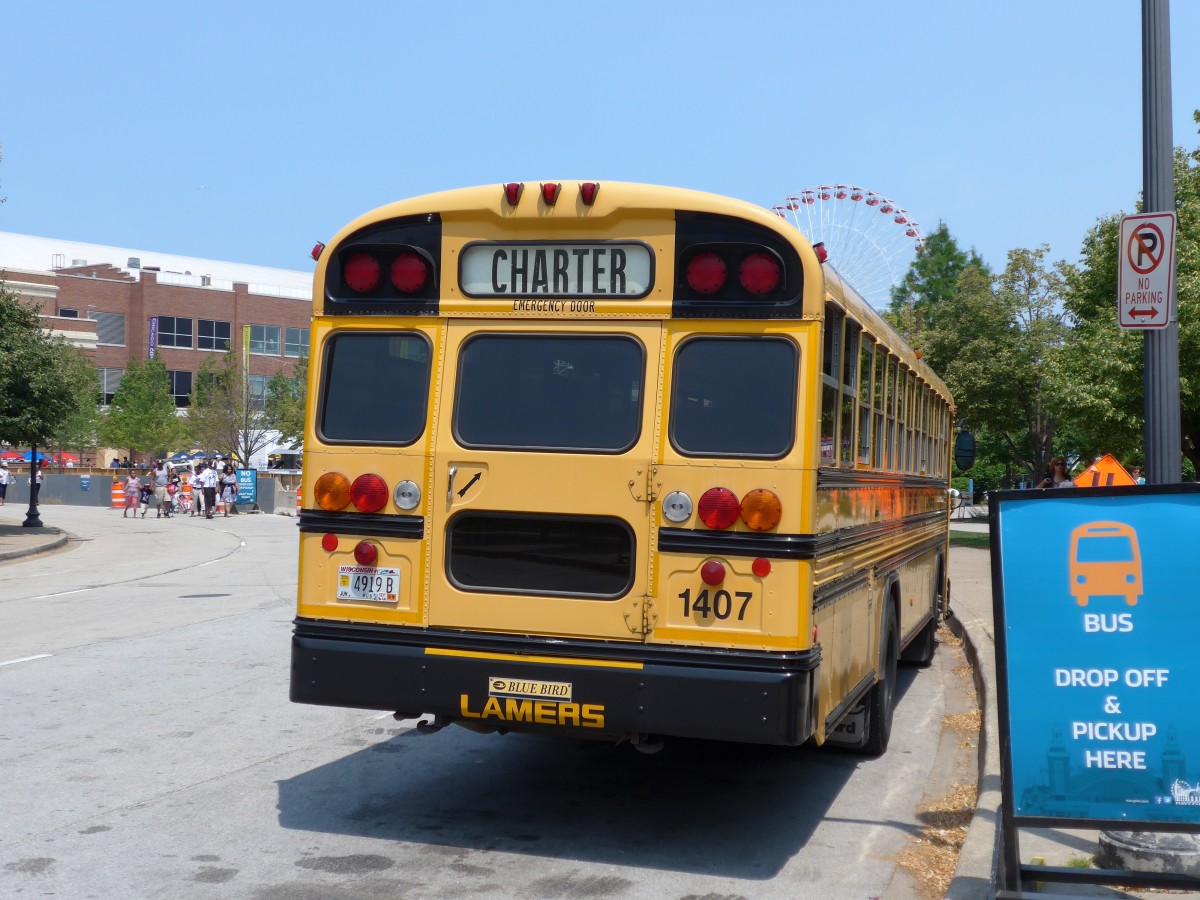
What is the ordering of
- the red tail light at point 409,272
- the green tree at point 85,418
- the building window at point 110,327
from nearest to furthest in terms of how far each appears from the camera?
the red tail light at point 409,272 → the green tree at point 85,418 → the building window at point 110,327

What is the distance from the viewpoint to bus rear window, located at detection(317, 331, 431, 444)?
6.34 m

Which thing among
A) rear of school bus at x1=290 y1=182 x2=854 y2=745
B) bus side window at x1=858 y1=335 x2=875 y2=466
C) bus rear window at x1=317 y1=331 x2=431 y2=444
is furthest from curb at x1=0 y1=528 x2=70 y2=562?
bus side window at x1=858 y1=335 x2=875 y2=466

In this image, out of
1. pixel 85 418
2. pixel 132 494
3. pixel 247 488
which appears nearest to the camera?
pixel 132 494

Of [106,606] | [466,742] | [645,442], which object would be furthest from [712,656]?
[106,606]

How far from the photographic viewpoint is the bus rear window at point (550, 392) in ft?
19.9

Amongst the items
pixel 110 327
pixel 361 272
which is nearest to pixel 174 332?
pixel 110 327

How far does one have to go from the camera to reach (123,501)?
49.7 meters

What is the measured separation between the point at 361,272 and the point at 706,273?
174 cm

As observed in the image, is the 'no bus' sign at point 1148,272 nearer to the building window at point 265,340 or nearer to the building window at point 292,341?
the building window at point 265,340

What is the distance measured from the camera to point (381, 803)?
274 inches

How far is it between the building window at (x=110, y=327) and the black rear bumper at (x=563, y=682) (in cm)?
7990

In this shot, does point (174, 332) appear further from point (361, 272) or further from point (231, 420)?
point (361, 272)

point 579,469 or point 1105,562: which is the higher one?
point 579,469

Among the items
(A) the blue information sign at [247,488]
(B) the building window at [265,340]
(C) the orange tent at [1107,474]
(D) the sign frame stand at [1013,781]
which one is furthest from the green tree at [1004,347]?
(B) the building window at [265,340]
